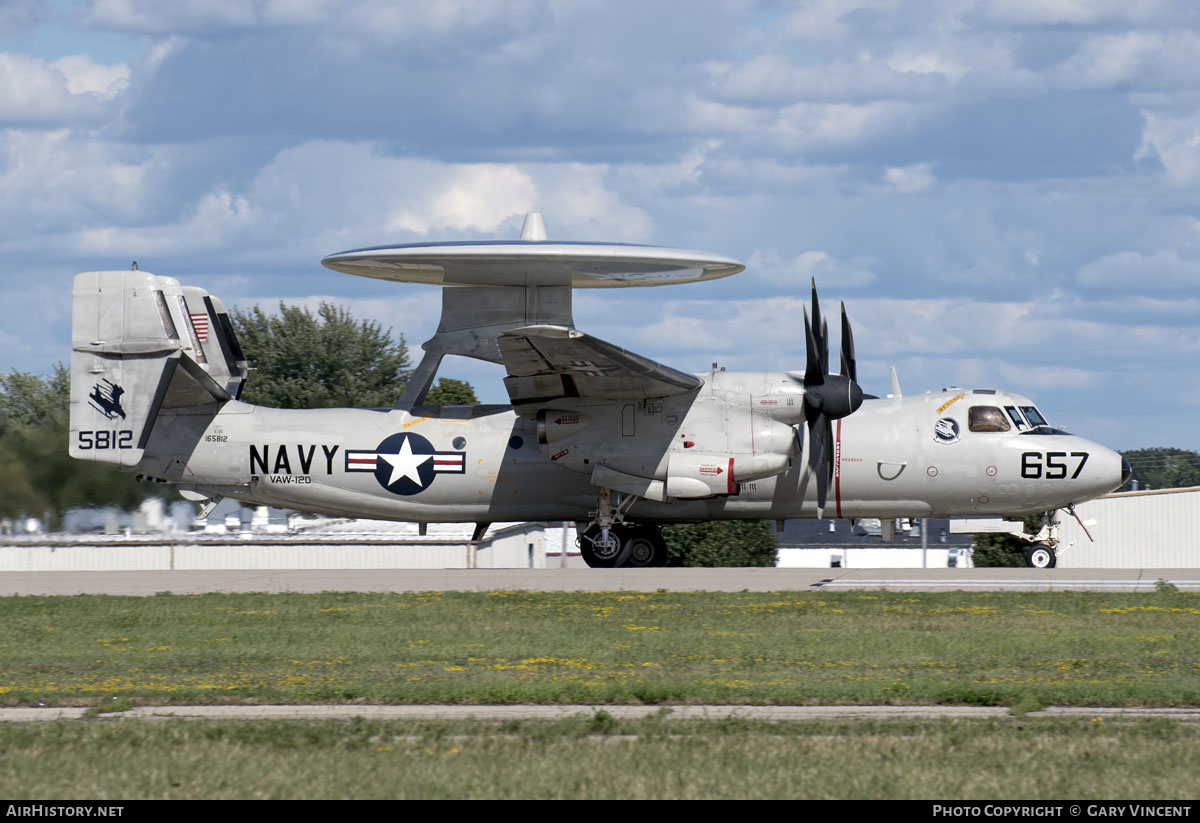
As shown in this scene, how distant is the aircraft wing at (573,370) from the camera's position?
22828 millimetres

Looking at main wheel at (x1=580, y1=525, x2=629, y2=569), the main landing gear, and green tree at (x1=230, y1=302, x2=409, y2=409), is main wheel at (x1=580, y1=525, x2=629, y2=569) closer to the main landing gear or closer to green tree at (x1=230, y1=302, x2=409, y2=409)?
the main landing gear

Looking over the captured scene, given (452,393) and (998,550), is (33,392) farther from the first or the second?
(998,550)

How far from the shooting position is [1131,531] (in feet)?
139

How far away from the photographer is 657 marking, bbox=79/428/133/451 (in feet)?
85.5

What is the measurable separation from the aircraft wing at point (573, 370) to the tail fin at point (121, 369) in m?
6.21

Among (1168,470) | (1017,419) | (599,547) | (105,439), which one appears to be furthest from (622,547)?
(1168,470)

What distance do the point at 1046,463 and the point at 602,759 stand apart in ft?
59.8

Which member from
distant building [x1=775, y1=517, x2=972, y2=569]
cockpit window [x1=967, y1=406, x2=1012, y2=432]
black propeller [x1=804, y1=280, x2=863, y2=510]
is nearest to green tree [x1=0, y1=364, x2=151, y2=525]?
black propeller [x1=804, y1=280, x2=863, y2=510]

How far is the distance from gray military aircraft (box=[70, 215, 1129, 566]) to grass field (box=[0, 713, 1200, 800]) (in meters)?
14.1

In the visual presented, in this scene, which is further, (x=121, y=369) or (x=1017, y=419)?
(x=121, y=369)

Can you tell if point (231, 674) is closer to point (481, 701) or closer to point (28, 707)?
point (28, 707)

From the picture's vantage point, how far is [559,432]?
2481 centimetres
